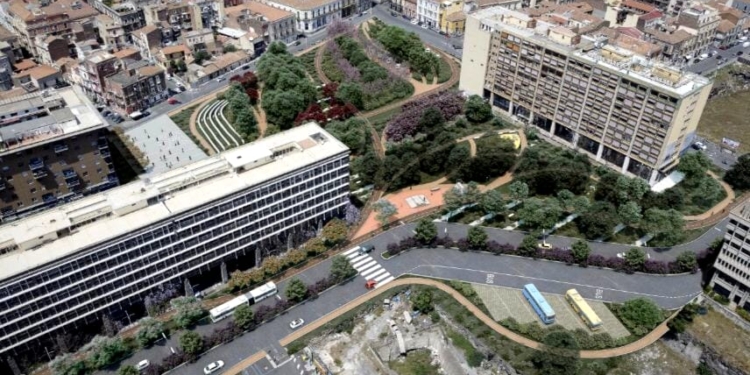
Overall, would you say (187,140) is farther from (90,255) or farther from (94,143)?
(90,255)

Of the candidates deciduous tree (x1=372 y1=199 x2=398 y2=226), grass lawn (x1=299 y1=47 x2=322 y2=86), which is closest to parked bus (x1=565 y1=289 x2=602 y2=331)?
deciduous tree (x1=372 y1=199 x2=398 y2=226)

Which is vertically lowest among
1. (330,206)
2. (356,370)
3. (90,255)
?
(356,370)

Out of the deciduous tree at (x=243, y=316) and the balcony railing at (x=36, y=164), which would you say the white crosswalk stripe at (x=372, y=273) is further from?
the balcony railing at (x=36, y=164)

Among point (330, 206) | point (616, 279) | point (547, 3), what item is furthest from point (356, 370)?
point (547, 3)

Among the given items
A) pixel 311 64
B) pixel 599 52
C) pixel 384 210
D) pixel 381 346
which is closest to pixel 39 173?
pixel 384 210

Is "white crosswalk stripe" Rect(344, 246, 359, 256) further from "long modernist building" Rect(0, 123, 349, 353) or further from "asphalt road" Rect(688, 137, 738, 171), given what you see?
"asphalt road" Rect(688, 137, 738, 171)

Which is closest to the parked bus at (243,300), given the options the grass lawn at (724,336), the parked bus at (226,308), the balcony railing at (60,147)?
the parked bus at (226,308)
